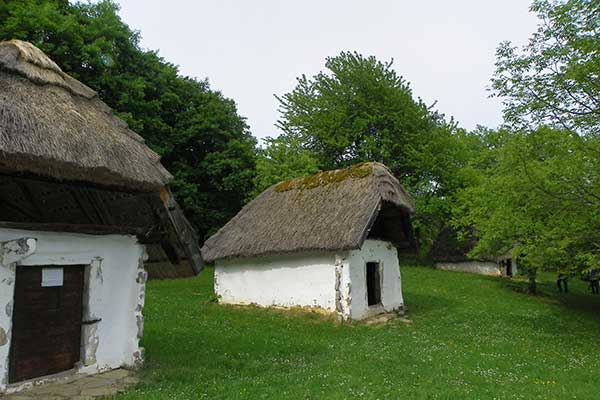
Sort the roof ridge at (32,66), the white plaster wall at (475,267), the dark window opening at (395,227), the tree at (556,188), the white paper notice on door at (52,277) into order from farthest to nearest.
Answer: the white plaster wall at (475,267), the dark window opening at (395,227), the tree at (556,188), the roof ridge at (32,66), the white paper notice on door at (52,277)

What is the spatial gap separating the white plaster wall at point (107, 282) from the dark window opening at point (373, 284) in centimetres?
952

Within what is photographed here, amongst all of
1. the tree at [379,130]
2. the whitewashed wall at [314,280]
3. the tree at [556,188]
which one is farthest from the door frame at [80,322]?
the tree at [379,130]

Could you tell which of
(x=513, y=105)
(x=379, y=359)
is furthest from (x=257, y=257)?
(x=513, y=105)

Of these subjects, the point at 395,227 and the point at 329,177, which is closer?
the point at 395,227

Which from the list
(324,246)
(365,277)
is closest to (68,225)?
(324,246)

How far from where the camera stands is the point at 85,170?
20.2 feet

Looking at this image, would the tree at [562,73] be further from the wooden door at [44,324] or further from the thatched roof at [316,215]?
the wooden door at [44,324]

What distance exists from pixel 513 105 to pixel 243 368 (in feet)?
32.7

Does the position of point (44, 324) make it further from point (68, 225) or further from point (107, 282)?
point (68, 225)

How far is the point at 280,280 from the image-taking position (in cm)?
1565

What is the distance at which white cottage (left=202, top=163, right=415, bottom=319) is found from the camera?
46.3ft

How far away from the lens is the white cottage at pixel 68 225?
6.10 metres

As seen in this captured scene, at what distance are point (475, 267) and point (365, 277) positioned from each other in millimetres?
20069

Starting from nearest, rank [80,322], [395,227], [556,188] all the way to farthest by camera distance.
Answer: [80,322] < [556,188] < [395,227]
